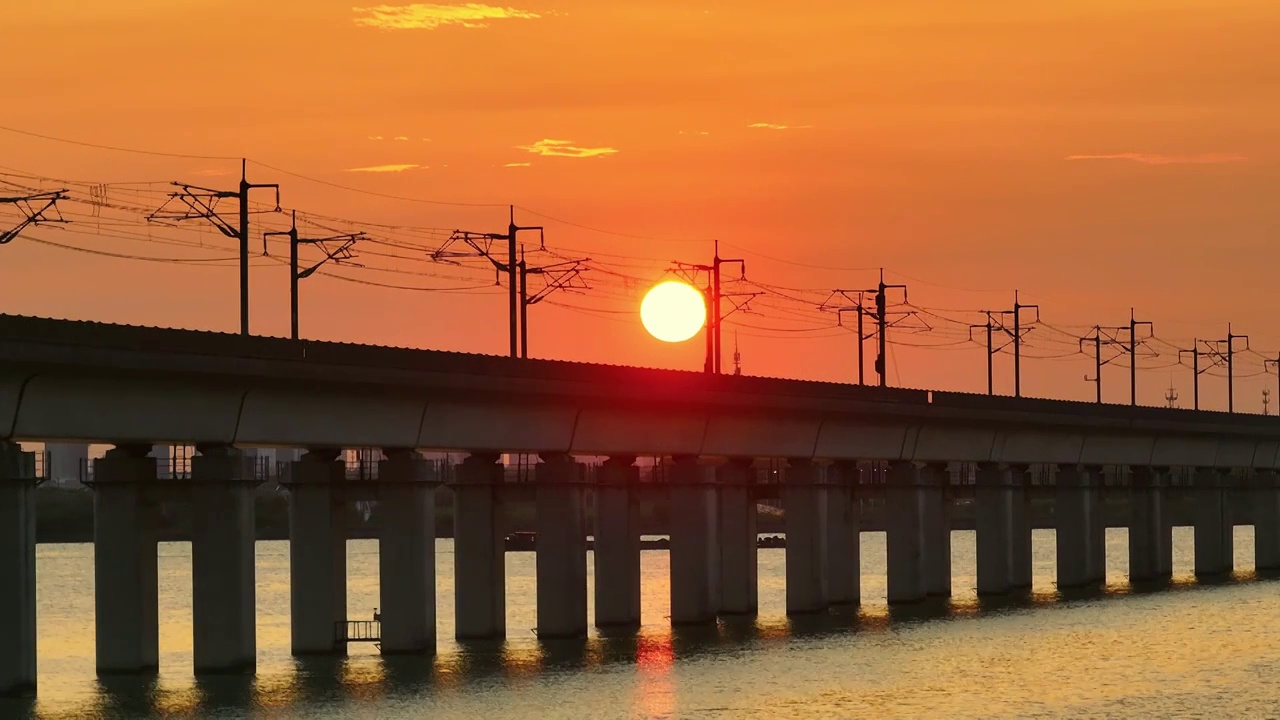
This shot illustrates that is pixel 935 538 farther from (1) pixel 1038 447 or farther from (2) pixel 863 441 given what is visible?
(1) pixel 1038 447

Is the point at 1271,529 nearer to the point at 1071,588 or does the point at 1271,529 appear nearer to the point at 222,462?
the point at 1071,588

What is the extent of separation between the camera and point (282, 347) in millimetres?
72188

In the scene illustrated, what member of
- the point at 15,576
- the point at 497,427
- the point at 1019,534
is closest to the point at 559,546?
the point at 497,427

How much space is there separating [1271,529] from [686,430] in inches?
3465

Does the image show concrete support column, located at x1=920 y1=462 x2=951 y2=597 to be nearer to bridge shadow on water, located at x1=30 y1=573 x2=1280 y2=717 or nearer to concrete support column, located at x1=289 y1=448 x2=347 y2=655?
bridge shadow on water, located at x1=30 y1=573 x2=1280 y2=717

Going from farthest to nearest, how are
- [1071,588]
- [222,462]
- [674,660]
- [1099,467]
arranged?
1. [1099,467]
2. [1071,588]
3. [674,660]
4. [222,462]

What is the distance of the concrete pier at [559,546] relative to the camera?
90750 millimetres

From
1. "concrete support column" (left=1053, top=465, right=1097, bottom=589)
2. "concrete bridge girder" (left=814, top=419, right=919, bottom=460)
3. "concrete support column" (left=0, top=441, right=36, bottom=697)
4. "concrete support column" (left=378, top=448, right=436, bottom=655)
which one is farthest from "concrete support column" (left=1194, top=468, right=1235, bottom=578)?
"concrete support column" (left=0, top=441, right=36, bottom=697)

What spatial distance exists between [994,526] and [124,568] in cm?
7433

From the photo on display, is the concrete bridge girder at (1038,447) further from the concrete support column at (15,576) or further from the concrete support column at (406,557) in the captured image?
the concrete support column at (15,576)

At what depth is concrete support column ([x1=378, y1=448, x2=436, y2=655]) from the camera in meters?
82.4

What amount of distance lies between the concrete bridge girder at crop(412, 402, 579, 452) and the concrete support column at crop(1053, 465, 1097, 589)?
201ft

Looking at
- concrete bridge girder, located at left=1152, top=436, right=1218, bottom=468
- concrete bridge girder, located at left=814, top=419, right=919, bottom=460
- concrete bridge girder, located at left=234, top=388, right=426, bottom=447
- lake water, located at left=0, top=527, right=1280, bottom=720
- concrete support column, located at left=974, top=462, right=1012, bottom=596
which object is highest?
concrete bridge girder, located at left=234, top=388, right=426, bottom=447

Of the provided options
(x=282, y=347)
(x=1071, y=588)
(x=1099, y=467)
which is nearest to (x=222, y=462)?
(x=282, y=347)
